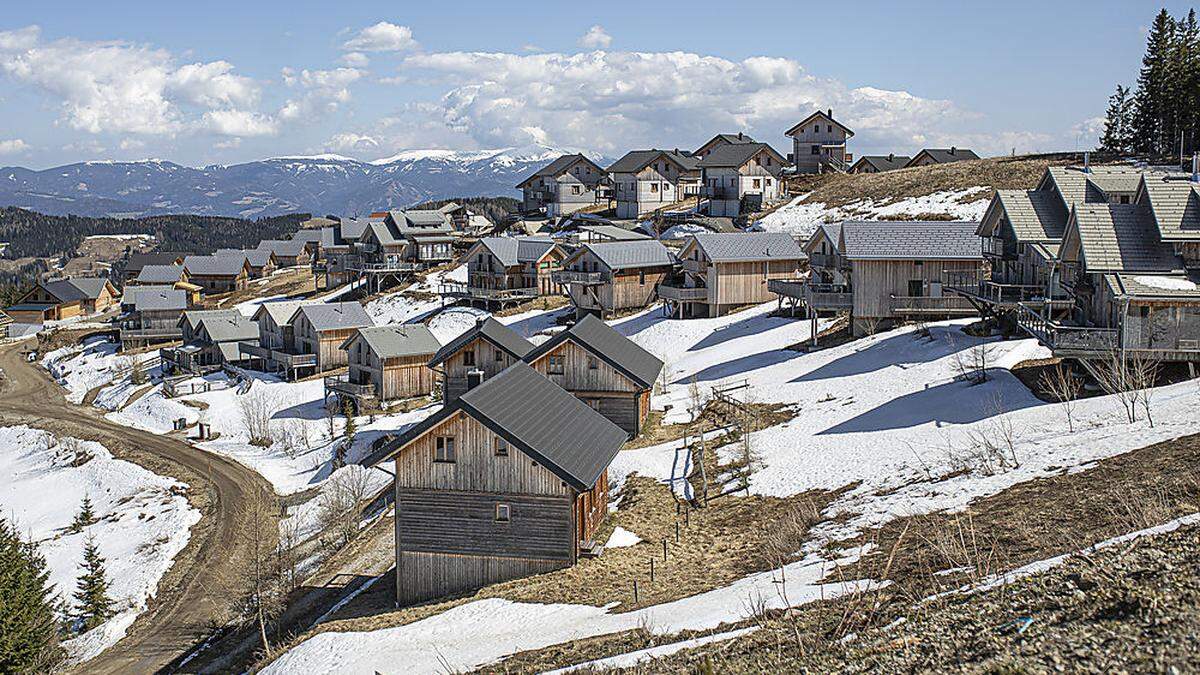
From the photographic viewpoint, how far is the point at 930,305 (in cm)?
4825

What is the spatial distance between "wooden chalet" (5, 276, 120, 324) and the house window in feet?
334

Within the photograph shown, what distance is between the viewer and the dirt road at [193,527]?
29.8 meters

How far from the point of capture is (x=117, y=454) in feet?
175

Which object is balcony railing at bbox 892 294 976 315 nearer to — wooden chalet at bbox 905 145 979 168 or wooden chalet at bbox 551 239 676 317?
wooden chalet at bbox 551 239 676 317

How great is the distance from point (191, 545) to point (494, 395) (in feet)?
61.8

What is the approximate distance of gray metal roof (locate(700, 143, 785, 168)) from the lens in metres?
93.4

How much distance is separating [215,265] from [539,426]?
10014 cm

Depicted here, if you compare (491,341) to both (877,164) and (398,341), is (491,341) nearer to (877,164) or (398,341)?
(398,341)

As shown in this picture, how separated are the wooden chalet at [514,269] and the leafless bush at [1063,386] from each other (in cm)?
4859

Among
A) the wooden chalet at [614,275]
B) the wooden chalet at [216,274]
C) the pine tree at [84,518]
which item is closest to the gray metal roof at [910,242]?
the wooden chalet at [614,275]

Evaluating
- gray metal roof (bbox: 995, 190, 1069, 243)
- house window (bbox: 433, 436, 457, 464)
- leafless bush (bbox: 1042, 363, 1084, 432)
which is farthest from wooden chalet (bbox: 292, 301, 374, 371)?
leafless bush (bbox: 1042, 363, 1084, 432)

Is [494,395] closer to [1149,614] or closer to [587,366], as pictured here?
[587,366]

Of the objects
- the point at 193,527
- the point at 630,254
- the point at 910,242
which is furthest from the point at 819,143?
the point at 193,527

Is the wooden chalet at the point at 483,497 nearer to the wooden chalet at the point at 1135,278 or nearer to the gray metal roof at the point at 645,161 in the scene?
the wooden chalet at the point at 1135,278
